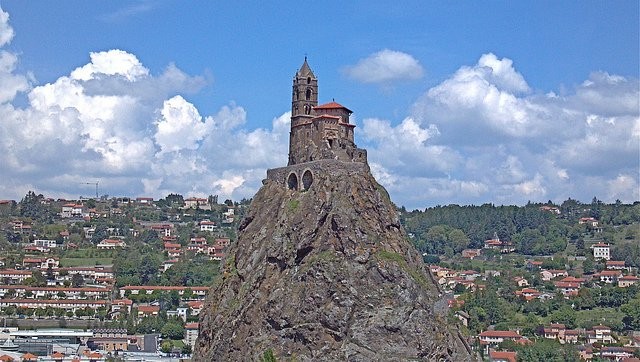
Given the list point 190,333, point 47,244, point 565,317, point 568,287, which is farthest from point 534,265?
point 47,244

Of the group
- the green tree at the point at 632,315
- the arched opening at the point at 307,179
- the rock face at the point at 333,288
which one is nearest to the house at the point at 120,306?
the rock face at the point at 333,288

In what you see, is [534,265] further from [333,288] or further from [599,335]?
[333,288]

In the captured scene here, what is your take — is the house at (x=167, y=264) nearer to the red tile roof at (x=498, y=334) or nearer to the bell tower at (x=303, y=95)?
the red tile roof at (x=498, y=334)

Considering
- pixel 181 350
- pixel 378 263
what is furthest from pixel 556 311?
pixel 378 263

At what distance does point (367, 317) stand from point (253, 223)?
642 inches

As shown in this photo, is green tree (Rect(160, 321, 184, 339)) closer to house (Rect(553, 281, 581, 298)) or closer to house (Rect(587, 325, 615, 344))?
house (Rect(587, 325, 615, 344))

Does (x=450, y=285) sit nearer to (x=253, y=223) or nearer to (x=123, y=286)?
(x=123, y=286)

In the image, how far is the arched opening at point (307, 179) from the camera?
88.2 m

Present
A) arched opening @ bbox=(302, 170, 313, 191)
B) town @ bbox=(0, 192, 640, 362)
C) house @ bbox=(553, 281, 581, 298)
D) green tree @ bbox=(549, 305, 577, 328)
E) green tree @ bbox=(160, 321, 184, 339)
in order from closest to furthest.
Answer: arched opening @ bbox=(302, 170, 313, 191) → town @ bbox=(0, 192, 640, 362) → green tree @ bbox=(160, 321, 184, 339) → green tree @ bbox=(549, 305, 577, 328) → house @ bbox=(553, 281, 581, 298)

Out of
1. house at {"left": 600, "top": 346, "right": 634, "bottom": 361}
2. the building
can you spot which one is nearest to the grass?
the building

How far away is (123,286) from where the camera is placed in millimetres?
163625

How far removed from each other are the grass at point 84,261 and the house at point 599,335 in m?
78.2

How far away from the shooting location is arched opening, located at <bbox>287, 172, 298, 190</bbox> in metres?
90.4

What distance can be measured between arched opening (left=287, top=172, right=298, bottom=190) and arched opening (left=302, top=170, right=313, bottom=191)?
1072 millimetres
